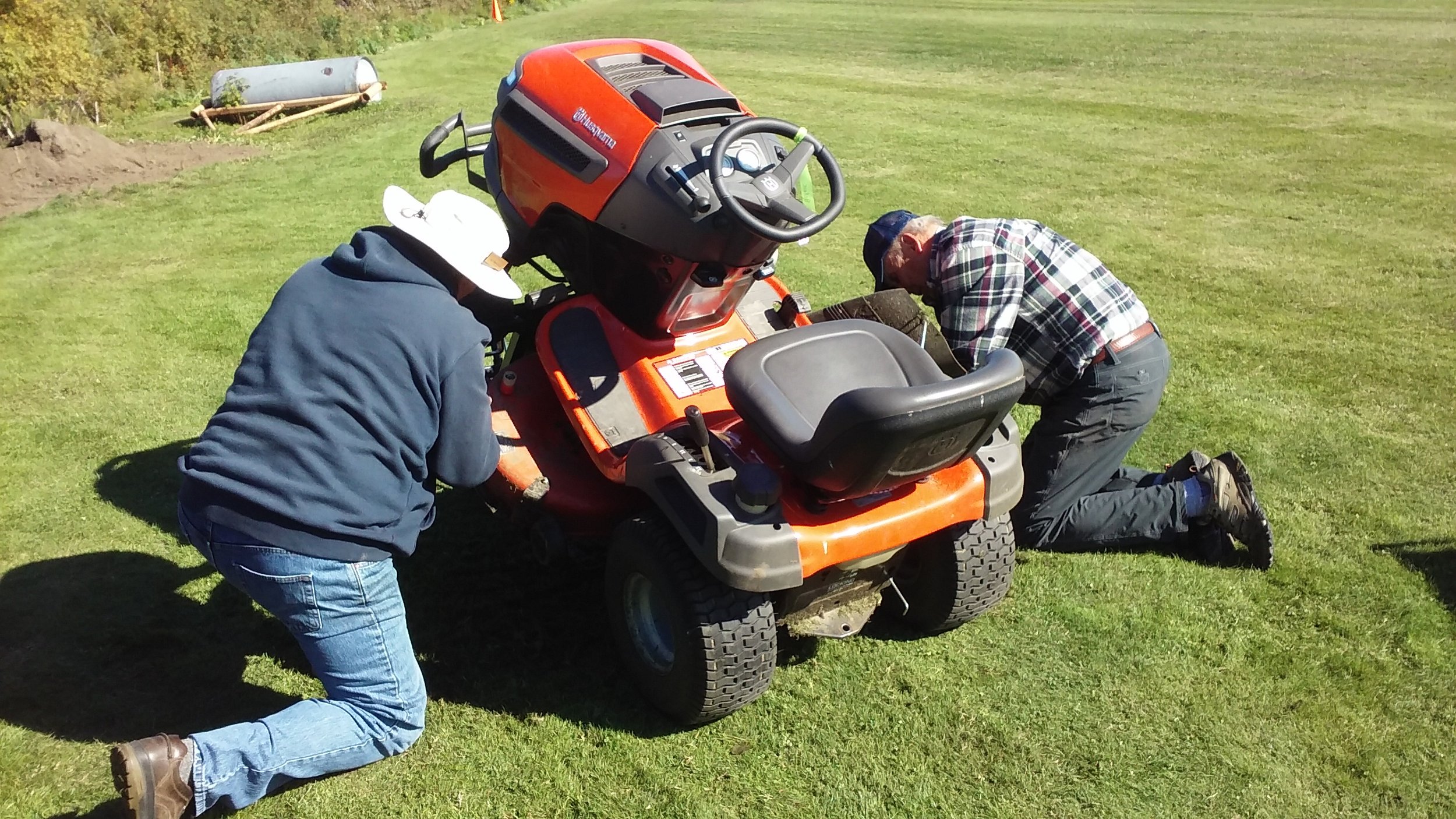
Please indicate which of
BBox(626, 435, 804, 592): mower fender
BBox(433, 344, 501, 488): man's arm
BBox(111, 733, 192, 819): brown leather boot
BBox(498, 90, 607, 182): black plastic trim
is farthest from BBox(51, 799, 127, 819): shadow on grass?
BBox(498, 90, 607, 182): black plastic trim

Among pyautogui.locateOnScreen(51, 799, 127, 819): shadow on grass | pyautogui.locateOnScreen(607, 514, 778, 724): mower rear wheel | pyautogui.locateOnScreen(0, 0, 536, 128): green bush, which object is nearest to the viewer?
pyautogui.locateOnScreen(51, 799, 127, 819): shadow on grass

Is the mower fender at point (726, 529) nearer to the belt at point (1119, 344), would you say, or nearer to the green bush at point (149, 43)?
the belt at point (1119, 344)

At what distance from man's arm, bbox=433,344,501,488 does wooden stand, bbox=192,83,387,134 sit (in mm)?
11477

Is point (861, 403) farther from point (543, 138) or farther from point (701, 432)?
point (543, 138)

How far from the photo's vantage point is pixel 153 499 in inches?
184

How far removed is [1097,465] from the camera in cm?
427

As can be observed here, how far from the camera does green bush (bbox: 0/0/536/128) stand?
11383 mm

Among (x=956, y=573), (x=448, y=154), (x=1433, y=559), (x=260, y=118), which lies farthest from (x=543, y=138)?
(x=260, y=118)

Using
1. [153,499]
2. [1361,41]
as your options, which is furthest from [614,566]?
[1361,41]

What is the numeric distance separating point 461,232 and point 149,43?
51.5 feet

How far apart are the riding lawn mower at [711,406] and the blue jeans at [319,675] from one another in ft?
2.36

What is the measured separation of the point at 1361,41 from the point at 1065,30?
549cm

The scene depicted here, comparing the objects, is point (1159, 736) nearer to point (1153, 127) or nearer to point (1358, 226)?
point (1358, 226)

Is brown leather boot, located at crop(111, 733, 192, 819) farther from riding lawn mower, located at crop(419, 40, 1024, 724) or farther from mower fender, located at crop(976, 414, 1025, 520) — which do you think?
mower fender, located at crop(976, 414, 1025, 520)
